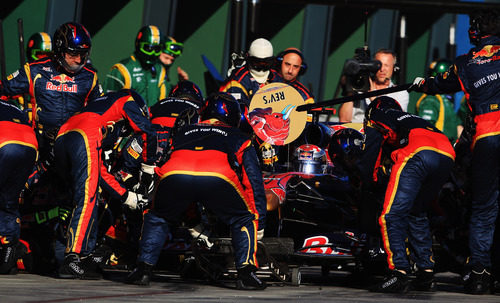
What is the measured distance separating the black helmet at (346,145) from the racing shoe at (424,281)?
53.2 inches

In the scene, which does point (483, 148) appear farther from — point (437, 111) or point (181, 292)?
point (437, 111)

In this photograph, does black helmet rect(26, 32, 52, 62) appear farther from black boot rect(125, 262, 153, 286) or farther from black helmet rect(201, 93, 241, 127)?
black boot rect(125, 262, 153, 286)

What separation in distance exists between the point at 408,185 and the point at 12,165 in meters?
3.66

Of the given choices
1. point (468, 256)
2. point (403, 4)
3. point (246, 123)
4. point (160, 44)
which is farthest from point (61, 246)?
point (403, 4)

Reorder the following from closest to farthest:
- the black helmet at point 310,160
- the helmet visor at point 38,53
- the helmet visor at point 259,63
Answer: the black helmet at point 310,160, the helmet visor at point 259,63, the helmet visor at point 38,53

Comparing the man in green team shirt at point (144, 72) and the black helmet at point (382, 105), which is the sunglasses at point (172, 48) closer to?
the man in green team shirt at point (144, 72)

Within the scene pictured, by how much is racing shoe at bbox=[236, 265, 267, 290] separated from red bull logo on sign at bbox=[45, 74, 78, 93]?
118 inches

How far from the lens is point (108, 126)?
11188 millimetres

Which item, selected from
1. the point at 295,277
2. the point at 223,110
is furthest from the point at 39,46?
the point at 295,277

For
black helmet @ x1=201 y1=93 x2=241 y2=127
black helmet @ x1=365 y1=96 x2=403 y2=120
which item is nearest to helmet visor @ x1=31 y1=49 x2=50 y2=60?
black helmet @ x1=201 y1=93 x2=241 y2=127

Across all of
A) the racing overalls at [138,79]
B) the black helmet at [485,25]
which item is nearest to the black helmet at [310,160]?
the black helmet at [485,25]

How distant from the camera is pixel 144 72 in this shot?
15422 mm

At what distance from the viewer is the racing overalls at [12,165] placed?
10914mm

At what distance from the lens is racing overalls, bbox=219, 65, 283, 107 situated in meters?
13.3
